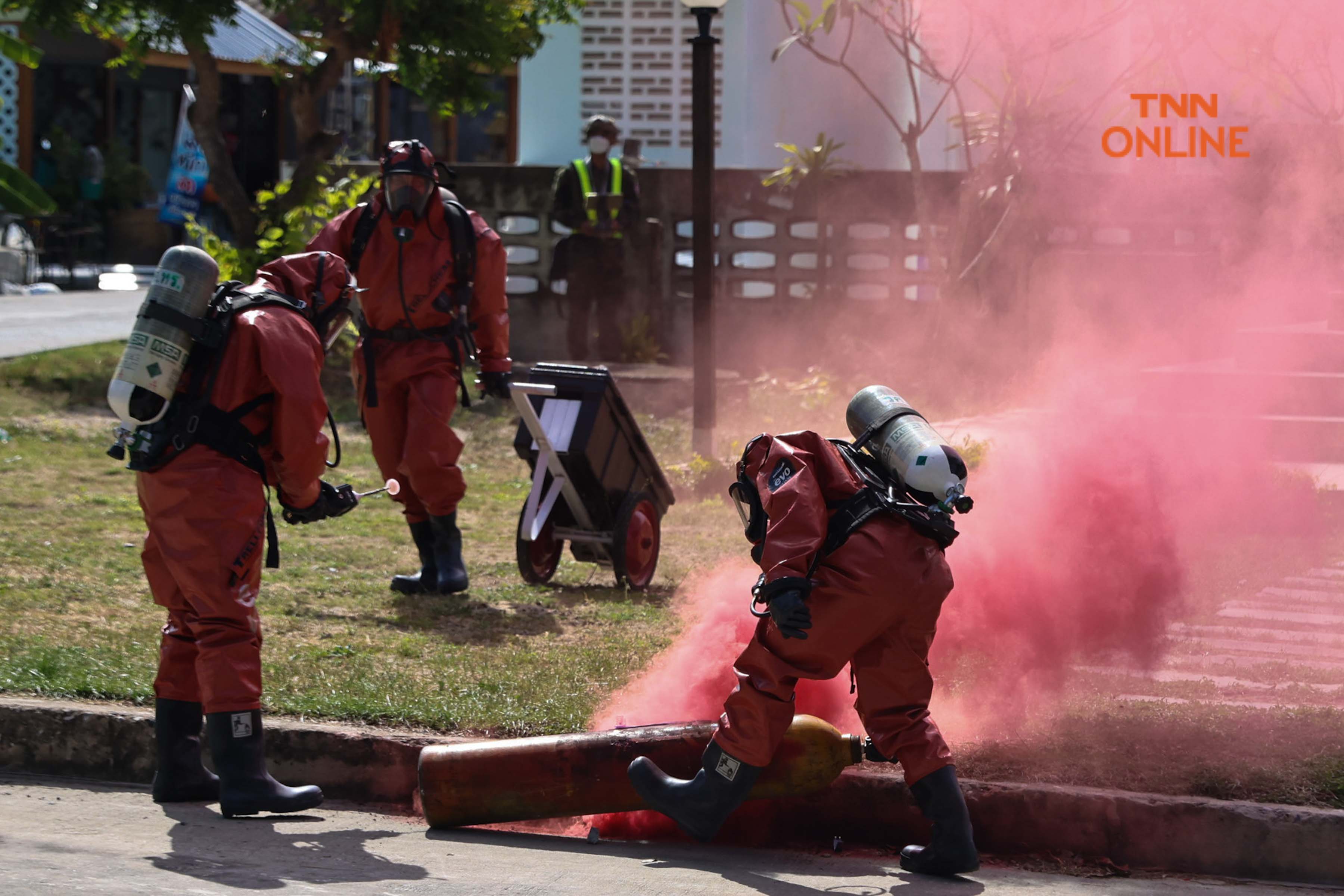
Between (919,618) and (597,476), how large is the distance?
2.96m

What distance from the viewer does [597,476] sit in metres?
6.83

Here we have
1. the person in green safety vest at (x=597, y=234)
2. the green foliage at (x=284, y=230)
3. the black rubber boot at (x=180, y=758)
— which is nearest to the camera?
the black rubber boot at (x=180, y=758)

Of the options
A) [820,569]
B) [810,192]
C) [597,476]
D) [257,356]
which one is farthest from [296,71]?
[820,569]

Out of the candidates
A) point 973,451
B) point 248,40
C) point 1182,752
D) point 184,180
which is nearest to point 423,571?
point 973,451

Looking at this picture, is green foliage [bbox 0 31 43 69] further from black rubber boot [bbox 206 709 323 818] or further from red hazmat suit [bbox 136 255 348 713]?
black rubber boot [bbox 206 709 323 818]

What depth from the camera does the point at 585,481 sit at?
22.5 feet

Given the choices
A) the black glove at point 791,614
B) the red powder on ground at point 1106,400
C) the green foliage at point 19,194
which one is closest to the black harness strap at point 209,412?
the red powder on ground at point 1106,400

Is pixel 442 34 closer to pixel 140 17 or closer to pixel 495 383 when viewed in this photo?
pixel 140 17

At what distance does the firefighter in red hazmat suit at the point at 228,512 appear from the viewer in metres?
4.27

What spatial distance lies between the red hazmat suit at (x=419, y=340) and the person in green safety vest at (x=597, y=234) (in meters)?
5.80

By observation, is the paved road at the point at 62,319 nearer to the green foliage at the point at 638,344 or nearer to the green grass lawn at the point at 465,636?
the green grass lawn at the point at 465,636

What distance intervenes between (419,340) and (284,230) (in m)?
6.43

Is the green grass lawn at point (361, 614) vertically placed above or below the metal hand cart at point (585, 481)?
below

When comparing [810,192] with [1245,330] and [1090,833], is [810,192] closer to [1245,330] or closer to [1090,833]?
[1245,330]
